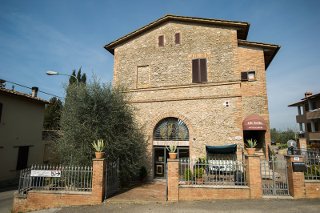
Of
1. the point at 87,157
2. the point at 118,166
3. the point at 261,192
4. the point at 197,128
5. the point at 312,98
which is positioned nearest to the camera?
the point at 261,192

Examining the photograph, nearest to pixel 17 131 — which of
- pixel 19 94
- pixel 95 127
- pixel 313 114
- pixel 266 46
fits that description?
pixel 19 94

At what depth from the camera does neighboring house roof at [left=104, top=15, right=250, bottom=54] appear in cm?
1407

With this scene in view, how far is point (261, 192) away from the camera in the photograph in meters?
8.09

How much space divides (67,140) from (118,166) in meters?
2.84

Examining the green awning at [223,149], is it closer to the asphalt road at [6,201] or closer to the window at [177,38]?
the window at [177,38]

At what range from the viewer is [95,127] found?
1021 centimetres

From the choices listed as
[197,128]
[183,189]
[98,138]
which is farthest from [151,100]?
[183,189]

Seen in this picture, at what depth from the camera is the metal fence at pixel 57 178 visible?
8750 mm

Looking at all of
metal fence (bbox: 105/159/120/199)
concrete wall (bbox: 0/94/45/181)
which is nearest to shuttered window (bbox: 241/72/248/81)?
metal fence (bbox: 105/159/120/199)

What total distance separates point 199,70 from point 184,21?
4066 mm

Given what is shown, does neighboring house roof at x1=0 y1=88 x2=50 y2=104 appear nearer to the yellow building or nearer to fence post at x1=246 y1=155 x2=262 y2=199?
the yellow building

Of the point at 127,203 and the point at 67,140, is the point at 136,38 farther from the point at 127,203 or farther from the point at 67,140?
the point at 127,203

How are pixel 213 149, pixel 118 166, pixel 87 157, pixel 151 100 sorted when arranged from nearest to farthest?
pixel 87 157 < pixel 118 166 < pixel 213 149 < pixel 151 100

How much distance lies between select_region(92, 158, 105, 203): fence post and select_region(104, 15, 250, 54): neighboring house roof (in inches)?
423
